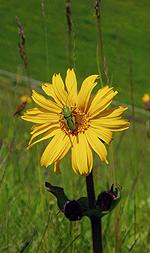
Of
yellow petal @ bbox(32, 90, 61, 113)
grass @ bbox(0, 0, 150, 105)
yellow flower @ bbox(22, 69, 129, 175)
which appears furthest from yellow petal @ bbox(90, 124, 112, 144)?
grass @ bbox(0, 0, 150, 105)

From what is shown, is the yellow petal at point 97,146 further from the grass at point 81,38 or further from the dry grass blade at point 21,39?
the grass at point 81,38

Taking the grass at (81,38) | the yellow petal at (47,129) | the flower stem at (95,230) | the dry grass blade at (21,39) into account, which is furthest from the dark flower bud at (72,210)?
the grass at (81,38)

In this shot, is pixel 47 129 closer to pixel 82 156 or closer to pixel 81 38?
pixel 82 156

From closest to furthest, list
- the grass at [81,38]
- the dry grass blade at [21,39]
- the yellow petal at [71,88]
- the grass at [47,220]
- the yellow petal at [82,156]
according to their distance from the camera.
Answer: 1. the yellow petal at [82,156]
2. the yellow petal at [71,88]
3. the dry grass blade at [21,39]
4. the grass at [47,220]
5. the grass at [81,38]

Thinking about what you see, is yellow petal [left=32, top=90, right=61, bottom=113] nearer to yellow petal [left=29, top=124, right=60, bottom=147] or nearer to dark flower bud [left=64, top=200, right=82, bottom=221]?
yellow petal [left=29, top=124, right=60, bottom=147]

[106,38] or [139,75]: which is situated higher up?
[106,38]

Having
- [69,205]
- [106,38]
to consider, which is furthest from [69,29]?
[106,38]

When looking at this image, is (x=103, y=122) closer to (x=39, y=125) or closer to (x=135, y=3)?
(x=39, y=125)
